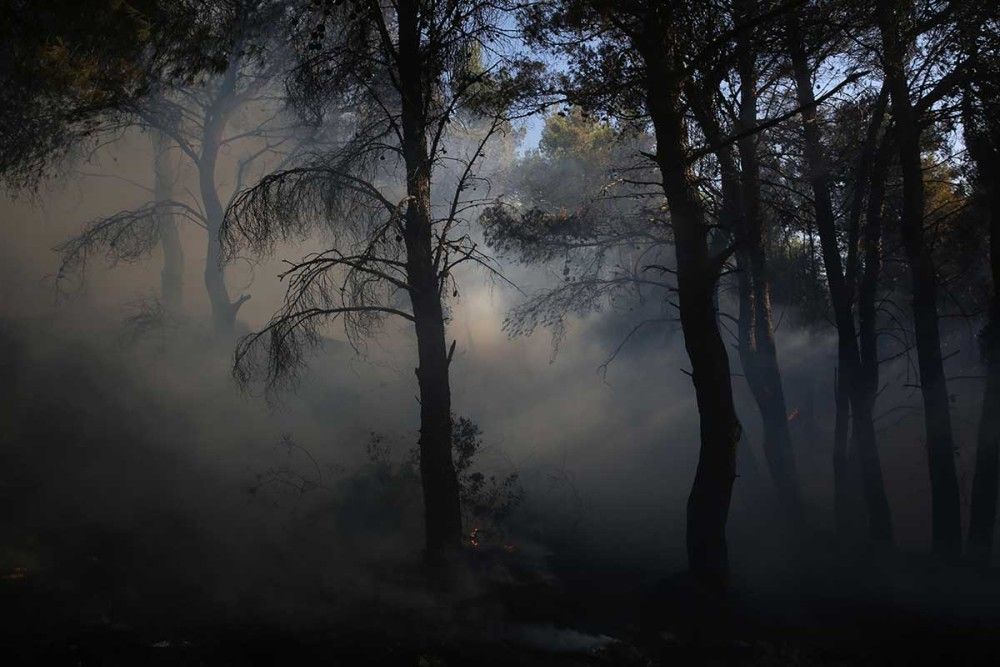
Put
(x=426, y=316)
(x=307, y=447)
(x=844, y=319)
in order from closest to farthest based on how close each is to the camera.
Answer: (x=426, y=316) < (x=844, y=319) < (x=307, y=447)

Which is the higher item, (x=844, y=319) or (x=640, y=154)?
(x=640, y=154)

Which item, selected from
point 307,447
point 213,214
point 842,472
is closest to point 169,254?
point 213,214

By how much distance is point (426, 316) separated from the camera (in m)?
10.2

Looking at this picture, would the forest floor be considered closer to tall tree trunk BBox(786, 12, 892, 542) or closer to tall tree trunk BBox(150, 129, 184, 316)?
tall tree trunk BBox(786, 12, 892, 542)

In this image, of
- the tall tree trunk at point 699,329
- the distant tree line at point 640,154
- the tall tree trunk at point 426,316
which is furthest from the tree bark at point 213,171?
the tall tree trunk at point 699,329

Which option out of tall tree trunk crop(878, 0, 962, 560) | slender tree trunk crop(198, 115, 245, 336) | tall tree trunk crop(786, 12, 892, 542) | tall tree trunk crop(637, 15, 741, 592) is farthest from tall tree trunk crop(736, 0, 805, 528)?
slender tree trunk crop(198, 115, 245, 336)

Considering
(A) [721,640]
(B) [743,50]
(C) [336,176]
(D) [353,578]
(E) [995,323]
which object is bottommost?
(A) [721,640]

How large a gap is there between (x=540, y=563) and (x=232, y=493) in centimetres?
537

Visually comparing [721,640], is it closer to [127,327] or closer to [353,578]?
[353,578]

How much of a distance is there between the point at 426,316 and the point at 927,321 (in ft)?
26.6

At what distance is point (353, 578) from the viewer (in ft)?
34.0

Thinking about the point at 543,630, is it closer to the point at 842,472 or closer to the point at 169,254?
the point at 842,472

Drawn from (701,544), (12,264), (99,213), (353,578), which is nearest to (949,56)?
(701,544)

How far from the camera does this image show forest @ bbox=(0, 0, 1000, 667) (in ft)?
29.9
